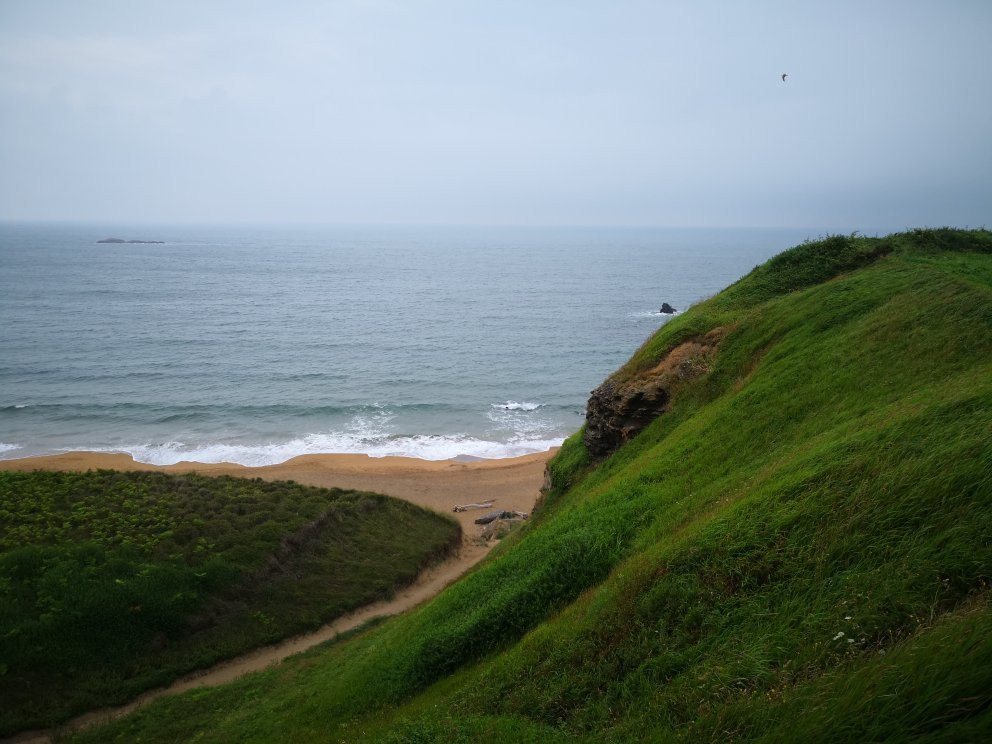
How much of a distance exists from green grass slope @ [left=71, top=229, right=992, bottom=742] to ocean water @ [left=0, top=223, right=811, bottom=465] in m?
29.2

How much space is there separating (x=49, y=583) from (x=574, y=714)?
18.6 metres

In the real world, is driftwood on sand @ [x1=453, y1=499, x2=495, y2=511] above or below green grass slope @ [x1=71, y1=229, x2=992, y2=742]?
below

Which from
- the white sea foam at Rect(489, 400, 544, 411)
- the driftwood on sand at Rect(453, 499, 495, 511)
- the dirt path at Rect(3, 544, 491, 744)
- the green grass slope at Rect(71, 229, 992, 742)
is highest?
the green grass slope at Rect(71, 229, 992, 742)

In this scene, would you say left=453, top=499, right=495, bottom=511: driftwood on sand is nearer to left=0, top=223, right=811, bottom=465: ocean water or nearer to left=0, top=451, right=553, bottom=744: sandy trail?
left=0, top=451, right=553, bottom=744: sandy trail

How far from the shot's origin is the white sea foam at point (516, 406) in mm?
53094

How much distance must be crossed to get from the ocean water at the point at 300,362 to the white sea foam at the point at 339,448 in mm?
Answer: 151

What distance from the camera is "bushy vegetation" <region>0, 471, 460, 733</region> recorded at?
691 inches

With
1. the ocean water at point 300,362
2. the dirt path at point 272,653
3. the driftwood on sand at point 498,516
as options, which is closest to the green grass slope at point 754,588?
the dirt path at point 272,653

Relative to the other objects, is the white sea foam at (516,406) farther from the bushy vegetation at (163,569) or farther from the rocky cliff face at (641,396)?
the rocky cliff face at (641,396)

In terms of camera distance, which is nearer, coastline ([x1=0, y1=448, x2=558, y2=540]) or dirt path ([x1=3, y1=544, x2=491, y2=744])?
dirt path ([x1=3, y1=544, x2=491, y2=744])

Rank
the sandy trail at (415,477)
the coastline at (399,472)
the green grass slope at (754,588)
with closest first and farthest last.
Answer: the green grass slope at (754,588), the sandy trail at (415,477), the coastline at (399,472)

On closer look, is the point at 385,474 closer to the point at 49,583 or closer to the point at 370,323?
the point at 49,583

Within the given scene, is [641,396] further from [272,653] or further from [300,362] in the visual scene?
[300,362]

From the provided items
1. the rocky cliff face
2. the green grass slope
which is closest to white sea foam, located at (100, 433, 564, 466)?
the rocky cliff face
